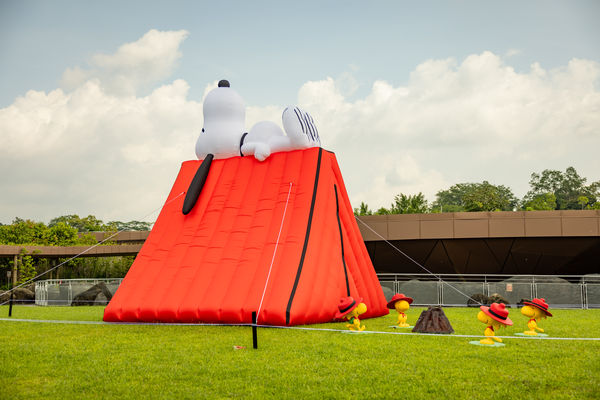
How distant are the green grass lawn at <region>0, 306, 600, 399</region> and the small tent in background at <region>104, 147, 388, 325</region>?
106cm

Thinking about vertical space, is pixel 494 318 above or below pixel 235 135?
below

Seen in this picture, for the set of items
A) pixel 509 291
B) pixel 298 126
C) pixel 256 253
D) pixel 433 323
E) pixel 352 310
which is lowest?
pixel 509 291

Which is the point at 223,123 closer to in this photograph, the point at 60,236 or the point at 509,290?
the point at 509,290

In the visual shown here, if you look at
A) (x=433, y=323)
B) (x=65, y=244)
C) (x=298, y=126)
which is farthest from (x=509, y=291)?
(x=65, y=244)

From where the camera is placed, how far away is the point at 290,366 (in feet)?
21.0

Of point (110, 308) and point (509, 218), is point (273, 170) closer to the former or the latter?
point (110, 308)

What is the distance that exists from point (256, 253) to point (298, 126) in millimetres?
3069

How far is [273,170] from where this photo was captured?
Result: 12.3m

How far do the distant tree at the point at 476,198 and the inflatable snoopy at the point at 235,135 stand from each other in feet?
108

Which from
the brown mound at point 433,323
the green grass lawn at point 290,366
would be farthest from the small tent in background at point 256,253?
the brown mound at point 433,323

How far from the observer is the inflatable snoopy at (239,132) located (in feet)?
39.8

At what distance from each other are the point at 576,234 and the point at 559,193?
56.9 meters

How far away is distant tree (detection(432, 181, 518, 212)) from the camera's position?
5667 cm

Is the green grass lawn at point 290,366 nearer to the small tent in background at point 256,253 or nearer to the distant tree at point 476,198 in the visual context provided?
the small tent in background at point 256,253
